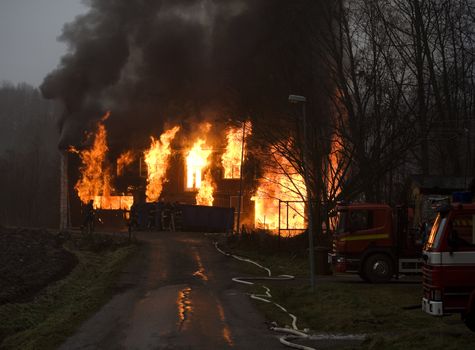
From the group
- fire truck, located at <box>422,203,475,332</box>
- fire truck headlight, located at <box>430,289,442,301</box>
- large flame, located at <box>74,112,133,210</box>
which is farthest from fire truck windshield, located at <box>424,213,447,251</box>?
large flame, located at <box>74,112,133,210</box>

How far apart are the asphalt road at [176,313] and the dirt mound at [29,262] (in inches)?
137

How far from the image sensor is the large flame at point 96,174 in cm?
5116

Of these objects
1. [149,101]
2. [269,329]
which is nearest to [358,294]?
[269,329]

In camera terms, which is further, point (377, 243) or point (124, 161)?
point (124, 161)

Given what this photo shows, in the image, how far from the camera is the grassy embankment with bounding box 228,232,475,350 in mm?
11272

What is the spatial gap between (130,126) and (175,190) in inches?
252

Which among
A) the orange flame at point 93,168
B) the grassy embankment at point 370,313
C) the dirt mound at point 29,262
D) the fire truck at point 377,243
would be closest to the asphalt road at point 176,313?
the grassy embankment at point 370,313

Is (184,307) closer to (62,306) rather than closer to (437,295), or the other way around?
(62,306)

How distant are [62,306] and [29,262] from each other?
14.2 m

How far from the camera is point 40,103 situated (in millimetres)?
142875

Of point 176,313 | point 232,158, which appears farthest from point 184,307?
point 232,158

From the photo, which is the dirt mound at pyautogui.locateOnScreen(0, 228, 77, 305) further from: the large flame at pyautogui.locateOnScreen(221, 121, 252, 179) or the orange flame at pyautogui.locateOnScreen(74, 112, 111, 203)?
the large flame at pyautogui.locateOnScreen(221, 121, 252, 179)

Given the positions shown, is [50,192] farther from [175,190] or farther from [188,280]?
[188,280]

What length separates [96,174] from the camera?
51719 mm
